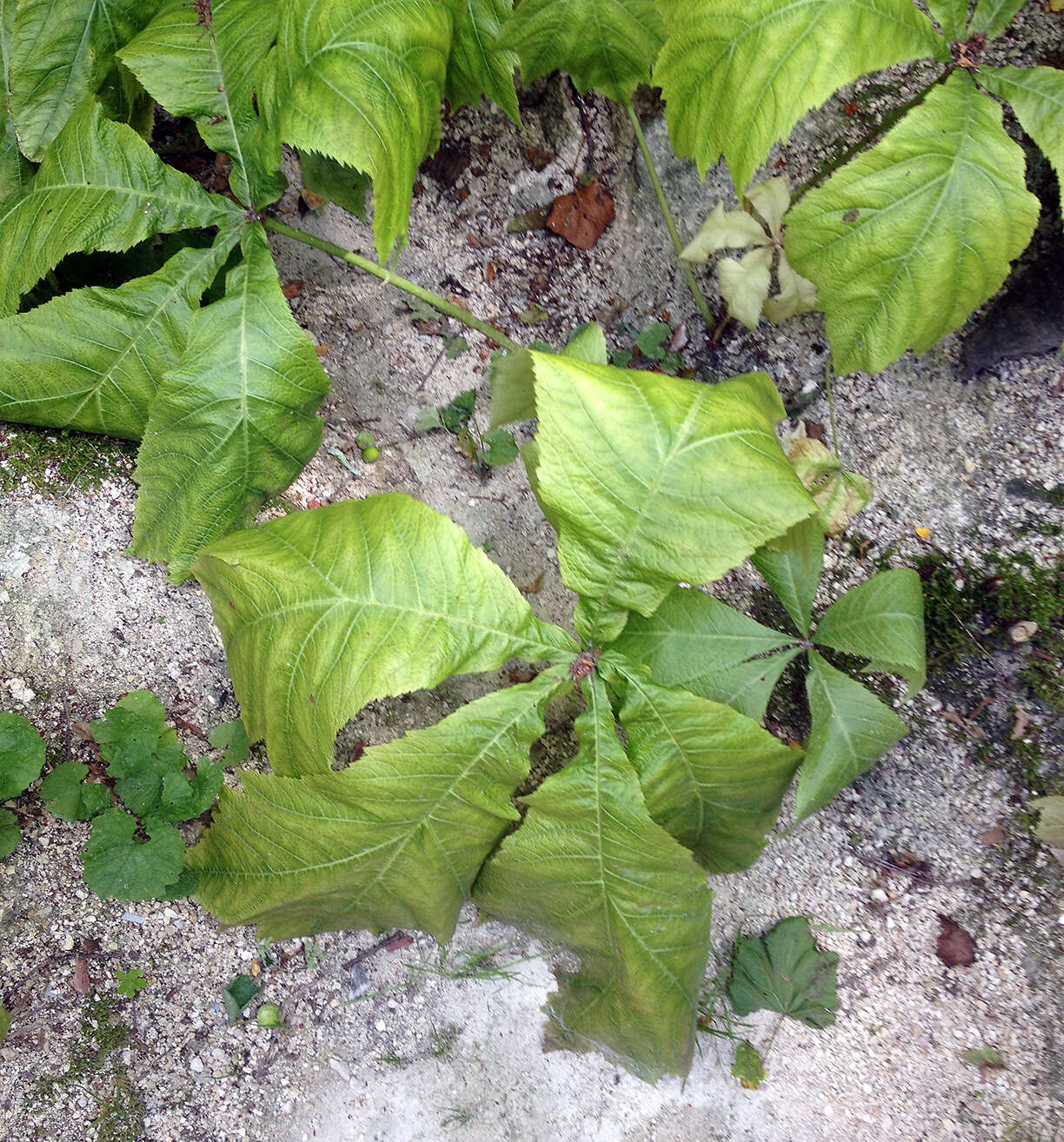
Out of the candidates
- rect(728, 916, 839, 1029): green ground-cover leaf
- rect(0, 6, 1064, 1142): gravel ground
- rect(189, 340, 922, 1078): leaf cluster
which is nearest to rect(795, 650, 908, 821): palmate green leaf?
rect(189, 340, 922, 1078): leaf cluster

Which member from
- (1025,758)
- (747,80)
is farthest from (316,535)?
(1025,758)

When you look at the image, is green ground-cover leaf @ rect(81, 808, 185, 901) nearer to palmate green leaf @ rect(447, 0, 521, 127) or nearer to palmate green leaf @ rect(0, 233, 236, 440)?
palmate green leaf @ rect(0, 233, 236, 440)

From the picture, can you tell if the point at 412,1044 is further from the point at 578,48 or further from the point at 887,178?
the point at 578,48

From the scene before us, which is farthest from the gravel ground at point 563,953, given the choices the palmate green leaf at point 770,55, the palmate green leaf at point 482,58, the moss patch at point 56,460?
the palmate green leaf at point 770,55

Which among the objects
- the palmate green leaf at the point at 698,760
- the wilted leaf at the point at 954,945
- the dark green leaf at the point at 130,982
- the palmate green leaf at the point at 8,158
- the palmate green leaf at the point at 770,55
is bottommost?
the dark green leaf at the point at 130,982

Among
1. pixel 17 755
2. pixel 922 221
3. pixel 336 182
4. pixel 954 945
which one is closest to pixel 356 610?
pixel 17 755

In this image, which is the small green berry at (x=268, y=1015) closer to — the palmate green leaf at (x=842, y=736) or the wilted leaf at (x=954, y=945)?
the palmate green leaf at (x=842, y=736)
